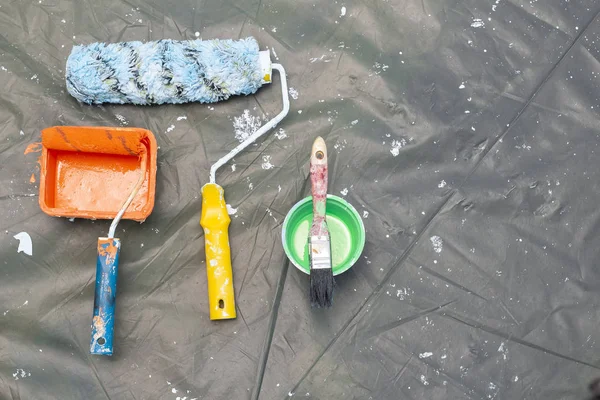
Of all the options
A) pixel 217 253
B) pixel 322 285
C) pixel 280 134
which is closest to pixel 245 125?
pixel 280 134

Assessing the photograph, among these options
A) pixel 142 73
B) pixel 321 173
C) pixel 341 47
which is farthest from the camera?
pixel 341 47

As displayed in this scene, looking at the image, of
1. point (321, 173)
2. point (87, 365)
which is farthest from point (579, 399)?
point (87, 365)

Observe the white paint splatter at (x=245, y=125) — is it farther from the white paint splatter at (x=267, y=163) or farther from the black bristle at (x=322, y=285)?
the black bristle at (x=322, y=285)

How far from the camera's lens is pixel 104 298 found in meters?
1.33

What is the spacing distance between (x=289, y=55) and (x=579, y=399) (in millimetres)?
1154

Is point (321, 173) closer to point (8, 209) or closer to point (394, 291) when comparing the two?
→ point (394, 291)

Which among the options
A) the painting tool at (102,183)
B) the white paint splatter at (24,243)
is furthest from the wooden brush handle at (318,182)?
the white paint splatter at (24,243)

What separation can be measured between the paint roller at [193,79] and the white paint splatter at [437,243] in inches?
20.5

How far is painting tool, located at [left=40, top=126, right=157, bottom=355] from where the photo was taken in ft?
4.39

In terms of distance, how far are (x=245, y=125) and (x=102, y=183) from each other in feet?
1.30

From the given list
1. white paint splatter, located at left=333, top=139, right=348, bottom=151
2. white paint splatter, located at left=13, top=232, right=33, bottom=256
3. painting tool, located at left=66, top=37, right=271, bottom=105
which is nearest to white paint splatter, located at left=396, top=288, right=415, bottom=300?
white paint splatter, located at left=333, top=139, right=348, bottom=151

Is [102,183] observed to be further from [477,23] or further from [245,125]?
[477,23]

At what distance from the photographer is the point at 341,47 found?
4.90 ft

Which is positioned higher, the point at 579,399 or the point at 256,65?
the point at 256,65
